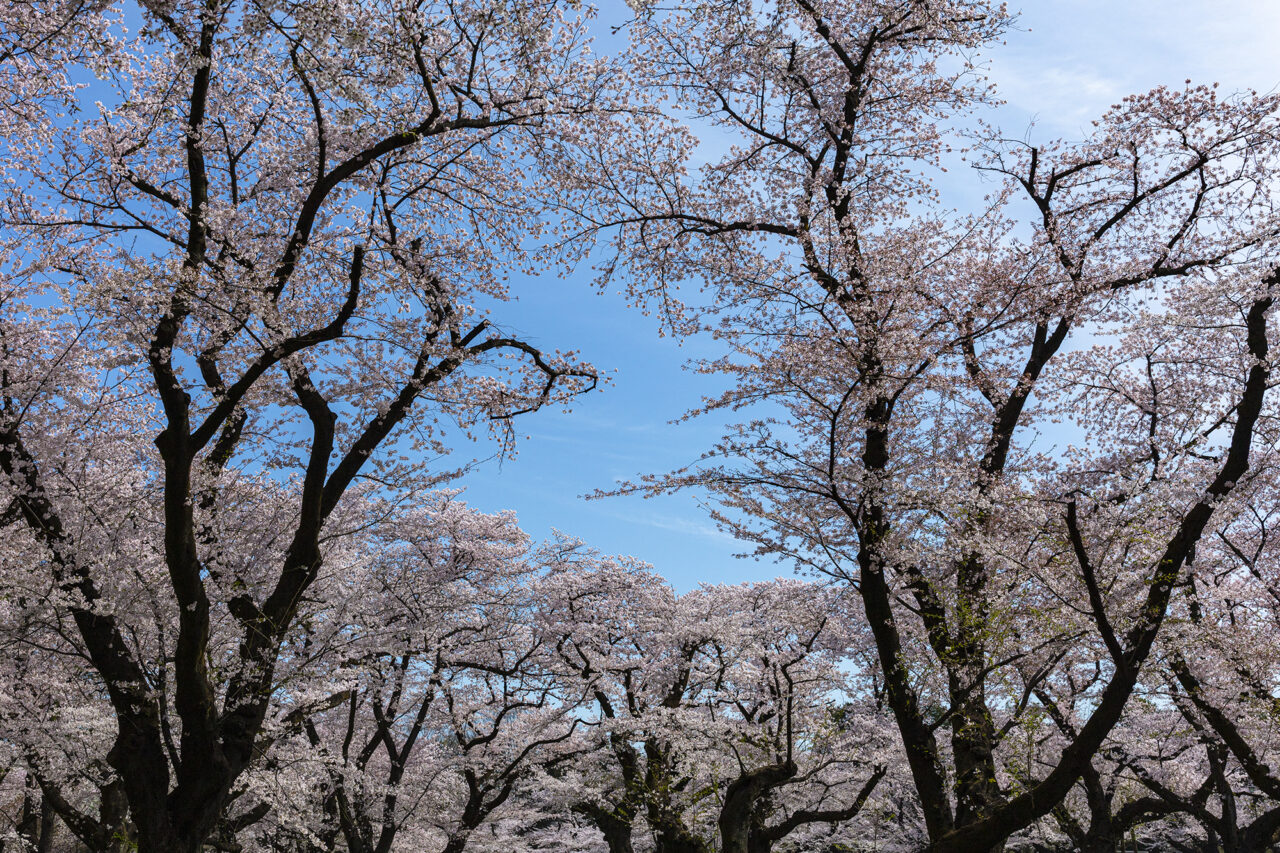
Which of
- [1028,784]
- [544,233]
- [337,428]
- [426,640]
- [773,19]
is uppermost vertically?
[773,19]

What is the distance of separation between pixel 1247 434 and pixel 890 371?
3.09 m

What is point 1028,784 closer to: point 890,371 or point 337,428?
point 890,371

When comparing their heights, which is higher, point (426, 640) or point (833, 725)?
point (426, 640)

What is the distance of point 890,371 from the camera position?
8281 millimetres

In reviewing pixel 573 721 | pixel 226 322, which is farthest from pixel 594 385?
pixel 573 721

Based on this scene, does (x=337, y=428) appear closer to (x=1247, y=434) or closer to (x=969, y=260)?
(x=969, y=260)

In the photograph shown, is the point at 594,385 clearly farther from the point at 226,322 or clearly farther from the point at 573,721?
the point at 573,721

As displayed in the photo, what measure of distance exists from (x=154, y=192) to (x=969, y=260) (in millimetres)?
9639

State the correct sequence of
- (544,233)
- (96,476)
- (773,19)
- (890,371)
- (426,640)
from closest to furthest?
(890,371) < (773,19) < (544,233) < (96,476) < (426,640)

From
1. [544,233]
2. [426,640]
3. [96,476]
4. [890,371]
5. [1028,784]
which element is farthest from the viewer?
[426,640]

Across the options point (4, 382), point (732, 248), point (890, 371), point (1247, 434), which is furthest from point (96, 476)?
point (1247, 434)

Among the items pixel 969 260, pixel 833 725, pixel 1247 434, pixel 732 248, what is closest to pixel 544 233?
pixel 732 248

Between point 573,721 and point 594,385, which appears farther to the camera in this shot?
point 573,721

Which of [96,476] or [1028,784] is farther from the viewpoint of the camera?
[96,476]
